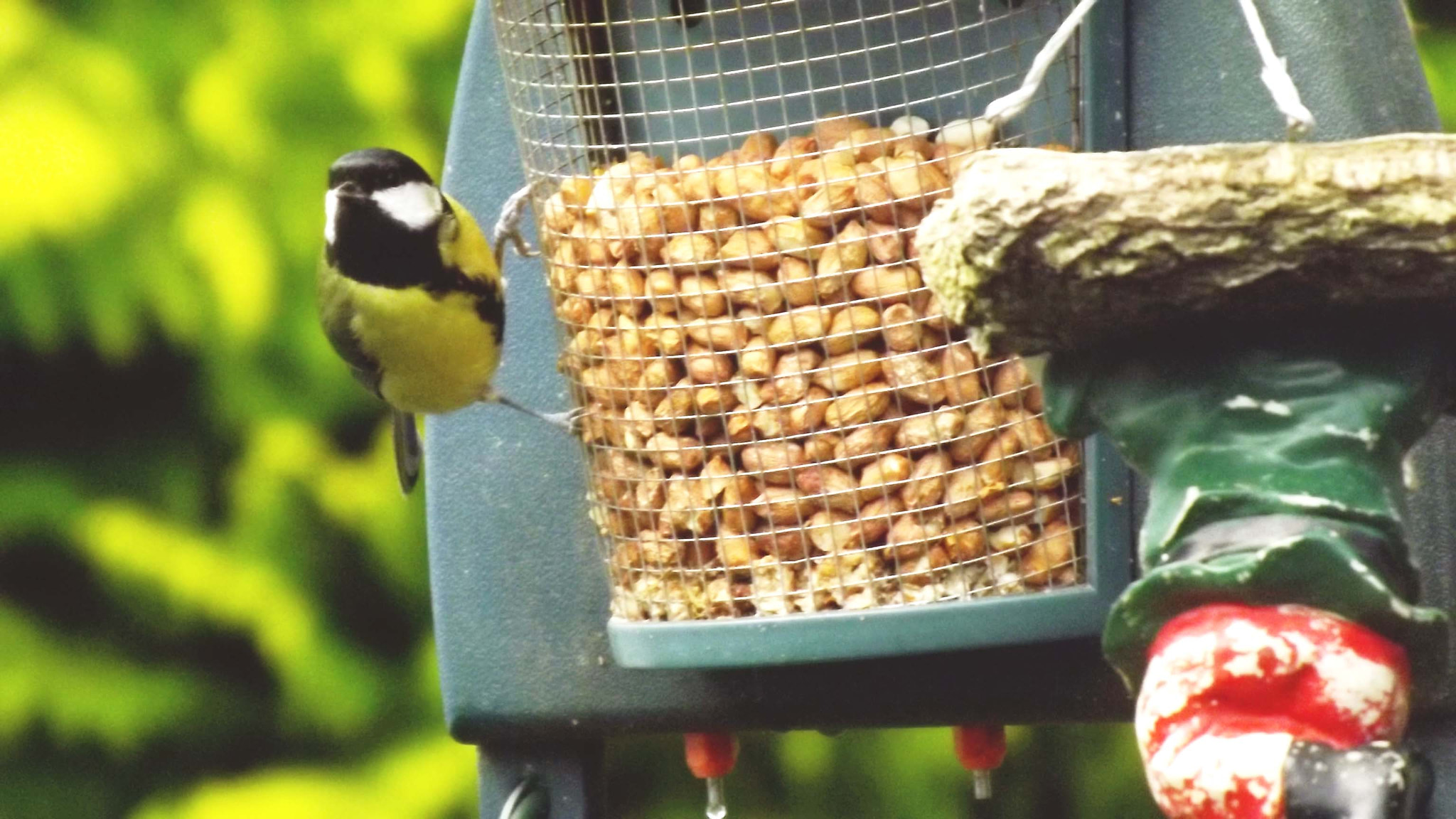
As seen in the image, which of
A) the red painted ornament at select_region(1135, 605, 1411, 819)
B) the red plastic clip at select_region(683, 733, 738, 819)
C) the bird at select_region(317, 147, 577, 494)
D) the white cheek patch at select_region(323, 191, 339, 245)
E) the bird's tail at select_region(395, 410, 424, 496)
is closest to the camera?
the red painted ornament at select_region(1135, 605, 1411, 819)

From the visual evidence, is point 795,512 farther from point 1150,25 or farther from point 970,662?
point 1150,25

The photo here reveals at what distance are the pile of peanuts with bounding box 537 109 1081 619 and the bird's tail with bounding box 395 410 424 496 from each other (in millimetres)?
591

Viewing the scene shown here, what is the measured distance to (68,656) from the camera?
Answer: 2.11 meters

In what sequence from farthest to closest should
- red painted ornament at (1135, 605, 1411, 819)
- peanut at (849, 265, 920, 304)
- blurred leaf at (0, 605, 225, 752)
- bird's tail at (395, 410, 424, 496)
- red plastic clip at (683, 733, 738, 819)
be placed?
1. blurred leaf at (0, 605, 225, 752)
2. bird's tail at (395, 410, 424, 496)
3. red plastic clip at (683, 733, 738, 819)
4. peanut at (849, 265, 920, 304)
5. red painted ornament at (1135, 605, 1411, 819)

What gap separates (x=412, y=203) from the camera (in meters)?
1.74

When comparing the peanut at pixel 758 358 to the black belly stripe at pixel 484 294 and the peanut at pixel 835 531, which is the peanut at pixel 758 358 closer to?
the peanut at pixel 835 531

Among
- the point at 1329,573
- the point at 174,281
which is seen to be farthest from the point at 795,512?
the point at 174,281

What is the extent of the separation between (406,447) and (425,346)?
18 cm

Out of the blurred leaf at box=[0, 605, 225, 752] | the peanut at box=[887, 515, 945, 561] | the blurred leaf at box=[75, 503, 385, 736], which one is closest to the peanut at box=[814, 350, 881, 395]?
the peanut at box=[887, 515, 945, 561]

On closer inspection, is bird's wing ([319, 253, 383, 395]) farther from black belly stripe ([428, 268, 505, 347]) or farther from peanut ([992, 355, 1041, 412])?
Result: peanut ([992, 355, 1041, 412])

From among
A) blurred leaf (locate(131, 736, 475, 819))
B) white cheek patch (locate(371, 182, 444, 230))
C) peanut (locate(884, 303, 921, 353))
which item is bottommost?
blurred leaf (locate(131, 736, 475, 819))

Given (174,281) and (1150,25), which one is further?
(174,281)

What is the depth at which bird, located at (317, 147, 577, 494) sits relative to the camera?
1690 millimetres

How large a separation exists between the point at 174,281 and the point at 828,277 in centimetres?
94
